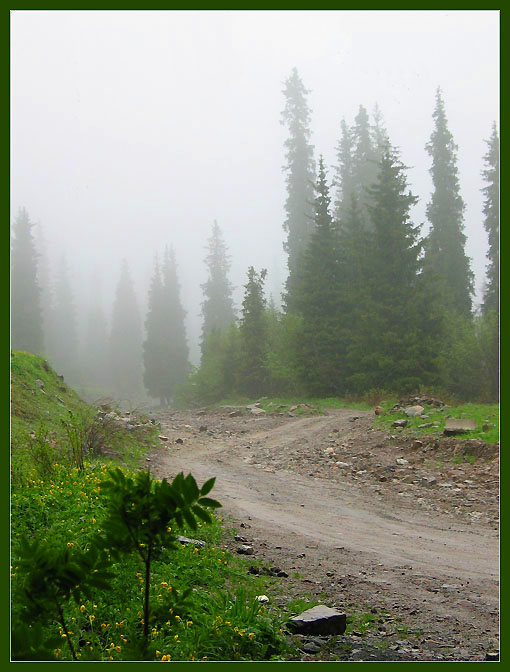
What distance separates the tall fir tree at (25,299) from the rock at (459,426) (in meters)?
26.9

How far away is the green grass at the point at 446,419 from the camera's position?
30.0 feet

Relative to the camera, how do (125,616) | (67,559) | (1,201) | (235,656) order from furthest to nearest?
(125,616)
(235,656)
(1,201)
(67,559)

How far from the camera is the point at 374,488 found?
748 cm

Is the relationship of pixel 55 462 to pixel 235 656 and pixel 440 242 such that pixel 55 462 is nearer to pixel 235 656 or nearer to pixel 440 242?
pixel 235 656

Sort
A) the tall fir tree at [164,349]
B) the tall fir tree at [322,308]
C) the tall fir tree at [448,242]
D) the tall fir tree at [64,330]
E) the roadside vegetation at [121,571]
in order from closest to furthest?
the roadside vegetation at [121,571] < the tall fir tree at [448,242] < the tall fir tree at [322,308] < the tall fir tree at [164,349] < the tall fir tree at [64,330]

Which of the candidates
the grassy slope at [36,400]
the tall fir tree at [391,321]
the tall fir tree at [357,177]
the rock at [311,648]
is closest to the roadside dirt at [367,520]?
the rock at [311,648]

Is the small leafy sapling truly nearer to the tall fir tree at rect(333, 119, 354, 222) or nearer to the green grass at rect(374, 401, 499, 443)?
the green grass at rect(374, 401, 499, 443)

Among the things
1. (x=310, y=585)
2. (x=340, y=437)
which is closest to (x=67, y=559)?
(x=310, y=585)

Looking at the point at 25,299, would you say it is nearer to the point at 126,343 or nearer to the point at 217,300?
the point at 217,300

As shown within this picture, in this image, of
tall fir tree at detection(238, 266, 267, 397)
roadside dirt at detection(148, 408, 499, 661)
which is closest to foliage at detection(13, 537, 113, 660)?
roadside dirt at detection(148, 408, 499, 661)

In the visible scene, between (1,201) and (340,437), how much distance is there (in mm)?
8856

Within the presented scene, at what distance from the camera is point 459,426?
9.51 m

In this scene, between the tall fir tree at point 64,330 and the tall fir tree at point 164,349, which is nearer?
the tall fir tree at point 164,349

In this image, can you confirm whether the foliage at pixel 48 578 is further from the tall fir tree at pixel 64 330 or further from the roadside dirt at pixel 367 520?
the tall fir tree at pixel 64 330
